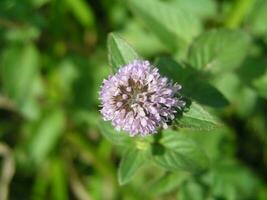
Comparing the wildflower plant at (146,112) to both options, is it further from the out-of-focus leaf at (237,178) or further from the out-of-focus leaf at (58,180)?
the out-of-focus leaf at (58,180)

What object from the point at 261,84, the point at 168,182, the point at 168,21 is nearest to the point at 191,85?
the point at 168,182

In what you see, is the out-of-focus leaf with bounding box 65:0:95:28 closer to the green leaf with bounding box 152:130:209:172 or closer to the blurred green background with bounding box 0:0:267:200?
the blurred green background with bounding box 0:0:267:200

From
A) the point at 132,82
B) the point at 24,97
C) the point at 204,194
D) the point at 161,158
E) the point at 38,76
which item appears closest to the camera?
the point at 132,82

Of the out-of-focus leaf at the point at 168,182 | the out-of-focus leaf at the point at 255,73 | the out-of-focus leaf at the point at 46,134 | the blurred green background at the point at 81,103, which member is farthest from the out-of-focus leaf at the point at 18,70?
the out-of-focus leaf at the point at 255,73

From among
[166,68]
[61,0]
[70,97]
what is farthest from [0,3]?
[166,68]

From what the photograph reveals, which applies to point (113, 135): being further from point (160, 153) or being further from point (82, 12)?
point (82, 12)

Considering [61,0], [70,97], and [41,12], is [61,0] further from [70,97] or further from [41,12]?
[70,97]
